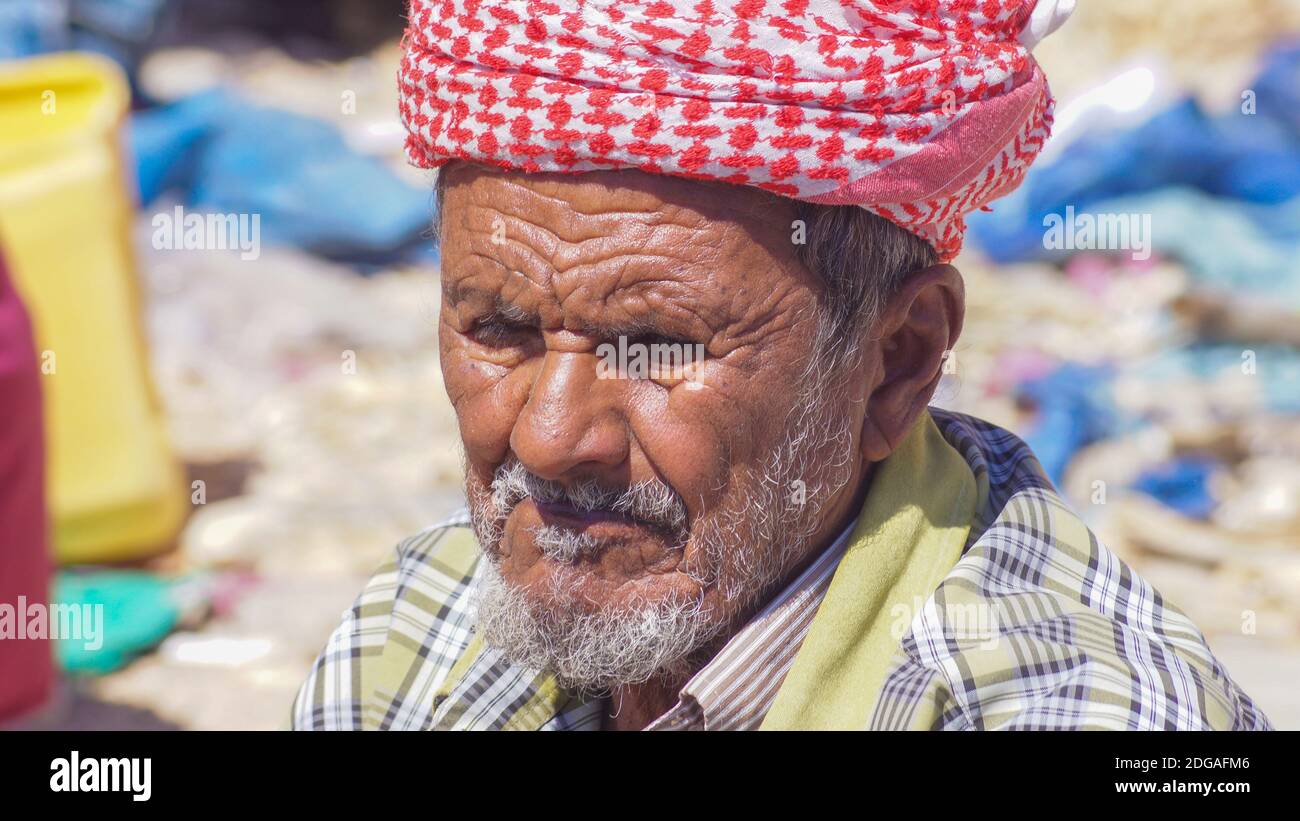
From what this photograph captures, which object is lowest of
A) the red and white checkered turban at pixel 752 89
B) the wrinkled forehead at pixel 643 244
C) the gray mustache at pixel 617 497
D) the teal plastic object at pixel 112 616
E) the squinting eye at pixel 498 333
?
the teal plastic object at pixel 112 616

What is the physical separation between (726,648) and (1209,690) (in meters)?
0.73

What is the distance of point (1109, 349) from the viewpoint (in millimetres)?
7309

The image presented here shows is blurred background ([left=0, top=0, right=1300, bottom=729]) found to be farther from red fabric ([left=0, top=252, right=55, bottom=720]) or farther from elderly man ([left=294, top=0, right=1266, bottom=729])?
elderly man ([left=294, top=0, right=1266, bottom=729])

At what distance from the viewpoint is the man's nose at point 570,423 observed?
2.03 m

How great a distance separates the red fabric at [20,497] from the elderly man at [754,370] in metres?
2.38

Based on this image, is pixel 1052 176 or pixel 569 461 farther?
pixel 1052 176

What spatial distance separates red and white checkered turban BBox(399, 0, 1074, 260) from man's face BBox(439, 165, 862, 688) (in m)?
0.08

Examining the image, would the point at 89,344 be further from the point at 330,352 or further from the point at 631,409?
the point at 631,409

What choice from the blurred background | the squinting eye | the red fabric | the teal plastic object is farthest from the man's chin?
the teal plastic object

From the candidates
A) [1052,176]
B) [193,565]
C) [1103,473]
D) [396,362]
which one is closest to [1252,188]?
[1052,176]

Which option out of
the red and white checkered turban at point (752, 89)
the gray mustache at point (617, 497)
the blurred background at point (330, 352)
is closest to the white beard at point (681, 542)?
the gray mustache at point (617, 497)

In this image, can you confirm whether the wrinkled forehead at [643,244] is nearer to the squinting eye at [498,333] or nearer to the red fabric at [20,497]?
the squinting eye at [498,333]

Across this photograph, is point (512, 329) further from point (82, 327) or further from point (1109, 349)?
point (1109, 349)

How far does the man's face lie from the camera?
2.03 meters
